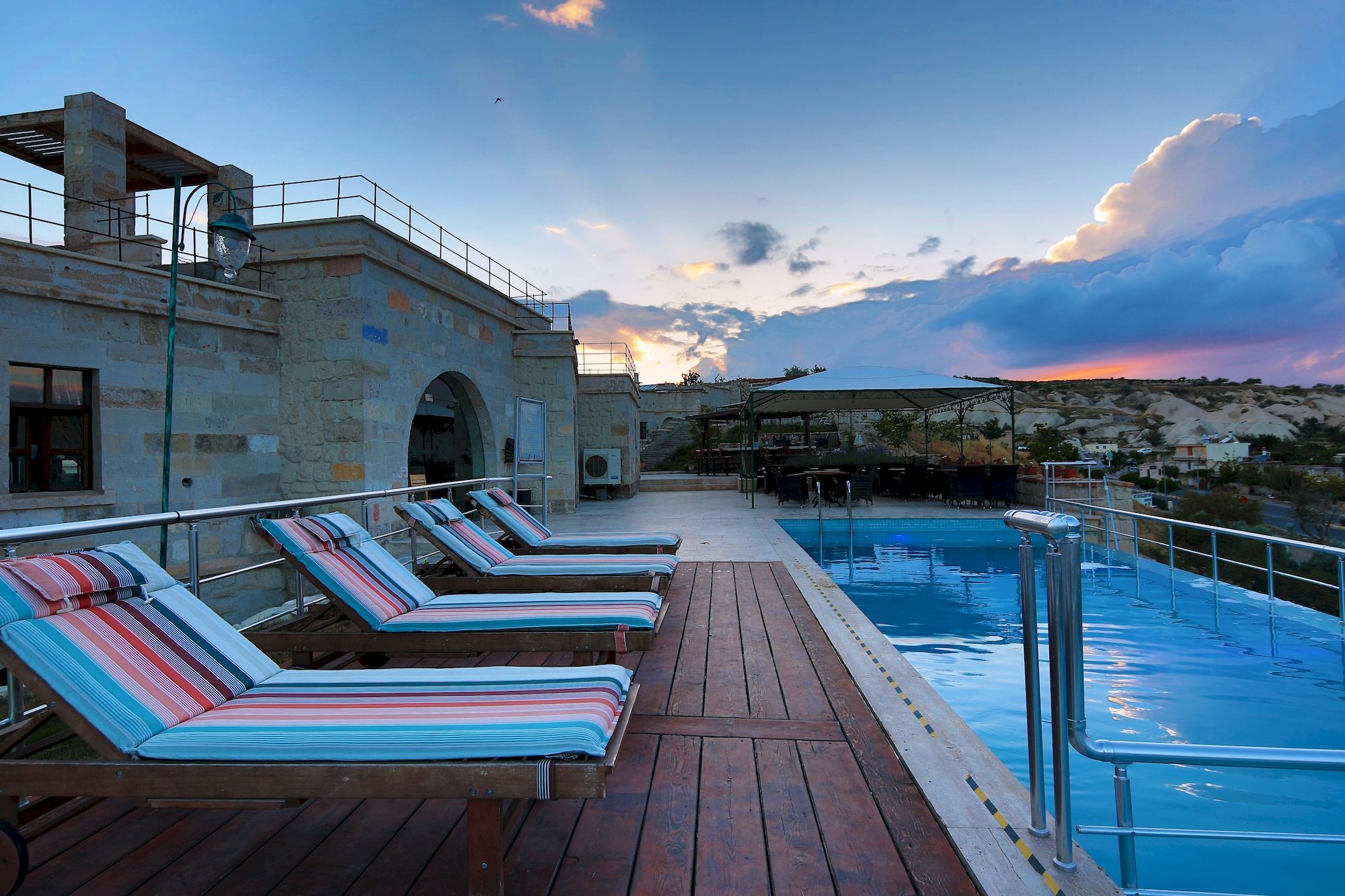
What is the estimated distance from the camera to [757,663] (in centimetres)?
311

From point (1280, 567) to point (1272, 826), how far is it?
23.7 feet

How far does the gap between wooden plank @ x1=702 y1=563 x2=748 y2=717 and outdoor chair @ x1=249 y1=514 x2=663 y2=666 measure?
350 millimetres

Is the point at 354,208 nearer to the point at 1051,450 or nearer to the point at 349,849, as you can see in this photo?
the point at 349,849

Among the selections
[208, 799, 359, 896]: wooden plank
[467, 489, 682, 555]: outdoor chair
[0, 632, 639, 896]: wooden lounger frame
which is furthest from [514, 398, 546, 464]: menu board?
[0, 632, 639, 896]: wooden lounger frame

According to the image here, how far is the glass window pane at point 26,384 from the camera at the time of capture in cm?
602

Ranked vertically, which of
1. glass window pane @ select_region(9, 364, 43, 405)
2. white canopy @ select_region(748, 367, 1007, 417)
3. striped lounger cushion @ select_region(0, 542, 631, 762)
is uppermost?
white canopy @ select_region(748, 367, 1007, 417)

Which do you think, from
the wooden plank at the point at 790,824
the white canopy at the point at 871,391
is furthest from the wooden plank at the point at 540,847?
the white canopy at the point at 871,391

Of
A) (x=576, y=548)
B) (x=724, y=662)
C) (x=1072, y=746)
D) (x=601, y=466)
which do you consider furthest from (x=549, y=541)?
(x=601, y=466)

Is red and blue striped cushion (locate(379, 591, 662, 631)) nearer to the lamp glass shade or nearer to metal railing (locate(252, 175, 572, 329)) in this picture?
the lamp glass shade

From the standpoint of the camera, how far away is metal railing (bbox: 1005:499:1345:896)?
1216 millimetres

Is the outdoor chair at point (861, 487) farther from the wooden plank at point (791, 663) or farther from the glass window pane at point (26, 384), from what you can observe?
the glass window pane at point (26, 384)

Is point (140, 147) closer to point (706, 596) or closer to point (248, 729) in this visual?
point (706, 596)

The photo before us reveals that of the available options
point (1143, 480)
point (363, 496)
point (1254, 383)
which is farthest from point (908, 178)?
point (1254, 383)

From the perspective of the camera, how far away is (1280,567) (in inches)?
303
